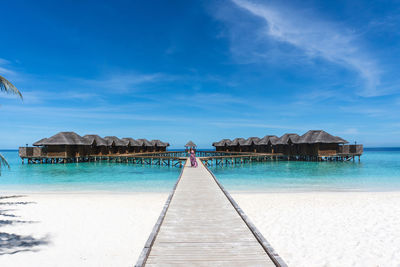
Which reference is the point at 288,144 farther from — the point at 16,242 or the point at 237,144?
the point at 16,242

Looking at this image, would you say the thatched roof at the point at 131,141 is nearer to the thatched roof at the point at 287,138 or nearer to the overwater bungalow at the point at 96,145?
the overwater bungalow at the point at 96,145

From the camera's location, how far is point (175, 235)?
14.0 feet

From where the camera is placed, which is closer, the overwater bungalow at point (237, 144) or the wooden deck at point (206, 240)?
the wooden deck at point (206, 240)

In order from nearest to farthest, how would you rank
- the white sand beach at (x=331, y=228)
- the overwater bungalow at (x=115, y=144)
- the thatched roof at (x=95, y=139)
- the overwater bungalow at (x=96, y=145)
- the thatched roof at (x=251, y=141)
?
the white sand beach at (x=331, y=228), the thatched roof at (x=95, y=139), the overwater bungalow at (x=96, y=145), the overwater bungalow at (x=115, y=144), the thatched roof at (x=251, y=141)

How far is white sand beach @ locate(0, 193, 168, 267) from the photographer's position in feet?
15.3

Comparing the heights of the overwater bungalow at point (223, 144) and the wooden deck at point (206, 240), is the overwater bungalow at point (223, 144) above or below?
above

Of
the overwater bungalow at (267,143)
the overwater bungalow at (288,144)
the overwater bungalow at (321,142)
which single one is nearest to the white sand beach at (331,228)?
the overwater bungalow at (321,142)

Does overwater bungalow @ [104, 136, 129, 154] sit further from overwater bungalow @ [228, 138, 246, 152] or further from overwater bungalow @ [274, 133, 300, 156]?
overwater bungalow @ [274, 133, 300, 156]

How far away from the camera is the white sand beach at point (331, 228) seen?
177 inches

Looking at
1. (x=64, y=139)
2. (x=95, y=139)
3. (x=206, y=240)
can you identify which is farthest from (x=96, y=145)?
(x=206, y=240)

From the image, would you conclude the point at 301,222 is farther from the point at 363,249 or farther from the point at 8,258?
the point at 8,258

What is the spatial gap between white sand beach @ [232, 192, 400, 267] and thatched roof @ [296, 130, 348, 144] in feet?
68.3

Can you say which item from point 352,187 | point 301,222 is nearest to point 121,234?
point 301,222

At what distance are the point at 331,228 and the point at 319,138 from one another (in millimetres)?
26295
